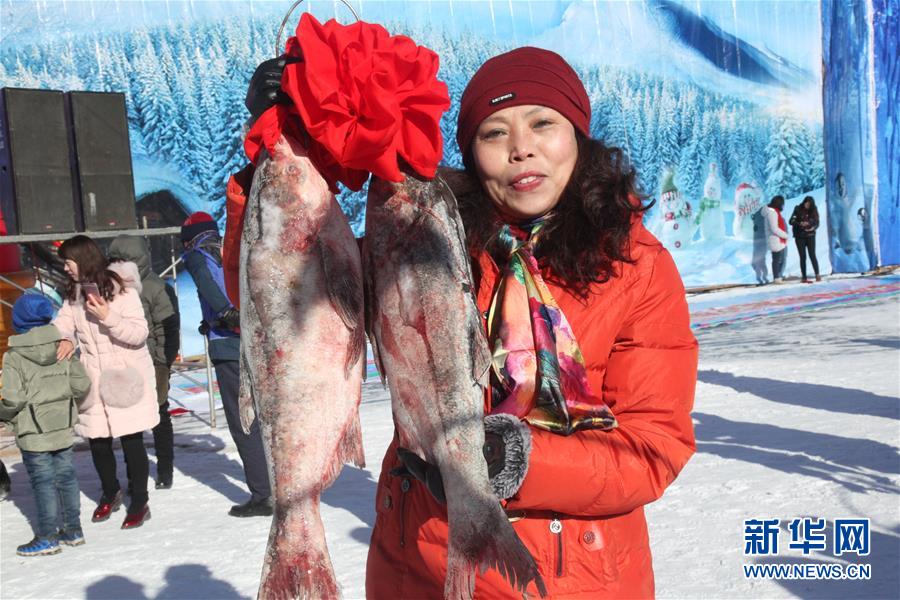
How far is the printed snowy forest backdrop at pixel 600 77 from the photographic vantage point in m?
10.9

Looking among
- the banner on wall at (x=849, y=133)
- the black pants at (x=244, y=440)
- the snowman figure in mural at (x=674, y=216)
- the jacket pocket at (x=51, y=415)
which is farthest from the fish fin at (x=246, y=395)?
the banner on wall at (x=849, y=133)

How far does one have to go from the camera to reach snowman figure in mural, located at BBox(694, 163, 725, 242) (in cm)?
1603

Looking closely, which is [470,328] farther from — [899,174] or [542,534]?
[899,174]

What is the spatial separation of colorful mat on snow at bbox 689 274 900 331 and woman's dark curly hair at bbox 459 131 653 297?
11017 millimetres

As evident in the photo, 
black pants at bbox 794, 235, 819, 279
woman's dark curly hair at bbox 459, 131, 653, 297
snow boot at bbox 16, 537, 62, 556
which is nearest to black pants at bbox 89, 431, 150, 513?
snow boot at bbox 16, 537, 62, 556

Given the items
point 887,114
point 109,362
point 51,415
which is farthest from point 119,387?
point 887,114

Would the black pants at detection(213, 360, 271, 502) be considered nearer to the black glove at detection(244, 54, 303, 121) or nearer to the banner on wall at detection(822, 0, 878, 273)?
the black glove at detection(244, 54, 303, 121)

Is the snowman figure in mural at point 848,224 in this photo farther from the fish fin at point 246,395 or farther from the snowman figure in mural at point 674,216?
the fish fin at point 246,395

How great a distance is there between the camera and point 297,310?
1.46m

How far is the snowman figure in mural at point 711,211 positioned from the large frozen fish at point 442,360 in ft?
49.9

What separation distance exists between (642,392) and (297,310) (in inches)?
28.0

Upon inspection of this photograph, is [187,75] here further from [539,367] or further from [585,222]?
[539,367]

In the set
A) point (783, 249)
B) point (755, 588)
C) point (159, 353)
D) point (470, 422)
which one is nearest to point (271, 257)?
point (470, 422)

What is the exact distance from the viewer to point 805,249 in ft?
55.2
